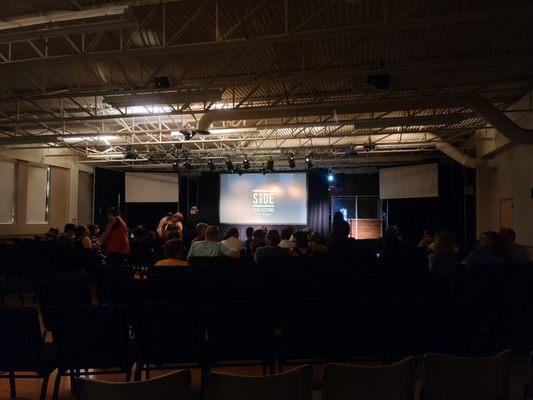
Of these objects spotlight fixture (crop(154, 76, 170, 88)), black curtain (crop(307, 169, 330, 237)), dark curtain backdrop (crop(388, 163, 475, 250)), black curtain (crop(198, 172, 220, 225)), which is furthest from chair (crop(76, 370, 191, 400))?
black curtain (crop(198, 172, 220, 225))

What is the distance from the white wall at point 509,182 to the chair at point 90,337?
918 centimetres

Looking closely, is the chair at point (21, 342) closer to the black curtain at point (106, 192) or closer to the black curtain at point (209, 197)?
the black curtain at point (209, 197)

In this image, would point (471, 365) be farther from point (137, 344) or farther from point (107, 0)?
point (107, 0)

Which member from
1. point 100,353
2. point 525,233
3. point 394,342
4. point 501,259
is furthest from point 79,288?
point 525,233

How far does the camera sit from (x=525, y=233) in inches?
364

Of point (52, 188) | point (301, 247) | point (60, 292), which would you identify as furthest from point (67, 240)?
point (52, 188)

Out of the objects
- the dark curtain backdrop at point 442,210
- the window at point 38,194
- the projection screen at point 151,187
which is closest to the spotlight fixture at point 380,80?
the dark curtain backdrop at point 442,210

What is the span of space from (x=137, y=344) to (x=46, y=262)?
4.24 meters

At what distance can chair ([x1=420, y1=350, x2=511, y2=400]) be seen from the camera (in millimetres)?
2092

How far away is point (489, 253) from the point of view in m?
4.60

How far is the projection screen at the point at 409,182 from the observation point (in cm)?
1380

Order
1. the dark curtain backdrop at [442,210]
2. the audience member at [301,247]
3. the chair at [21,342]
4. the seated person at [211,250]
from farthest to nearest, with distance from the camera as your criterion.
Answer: the dark curtain backdrop at [442,210], the audience member at [301,247], the seated person at [211,250], the chair at [21,342]

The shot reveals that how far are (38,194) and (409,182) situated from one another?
43.2 ft

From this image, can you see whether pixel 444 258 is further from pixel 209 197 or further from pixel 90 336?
pixel 209 197
